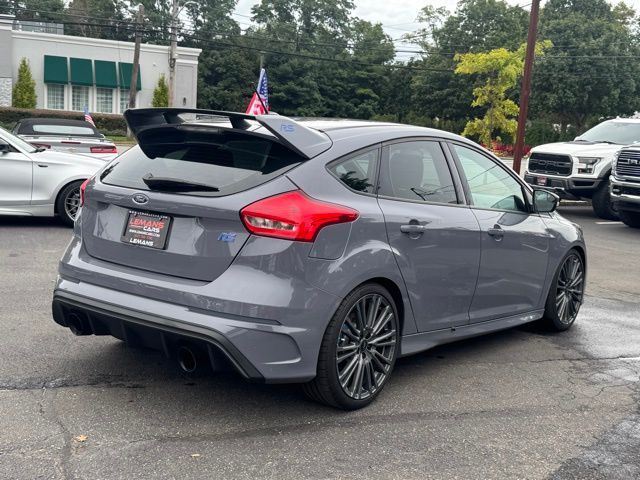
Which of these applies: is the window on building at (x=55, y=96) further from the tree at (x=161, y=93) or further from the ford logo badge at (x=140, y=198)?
the ford logo badge at (x=140, y=198)

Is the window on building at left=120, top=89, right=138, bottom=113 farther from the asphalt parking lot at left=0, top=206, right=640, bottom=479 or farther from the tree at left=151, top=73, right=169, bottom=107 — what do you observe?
the asphalt parking lot at left=0, top=206, right=640, bottom=479

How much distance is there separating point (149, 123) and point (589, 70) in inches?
2405

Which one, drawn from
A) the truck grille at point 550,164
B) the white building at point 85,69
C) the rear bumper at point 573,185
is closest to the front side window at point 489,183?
the rear bumper at point 573,185

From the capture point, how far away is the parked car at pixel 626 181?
45.8 feet

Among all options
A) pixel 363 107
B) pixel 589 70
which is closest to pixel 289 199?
pixel 589 70

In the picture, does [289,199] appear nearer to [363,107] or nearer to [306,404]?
[306,404]

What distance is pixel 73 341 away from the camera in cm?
541

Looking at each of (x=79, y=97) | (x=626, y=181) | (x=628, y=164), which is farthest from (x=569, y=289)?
(x=79, y=97)

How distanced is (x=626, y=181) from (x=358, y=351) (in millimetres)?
11292

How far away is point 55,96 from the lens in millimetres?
50031

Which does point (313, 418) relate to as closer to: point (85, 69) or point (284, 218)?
point (284, 218)

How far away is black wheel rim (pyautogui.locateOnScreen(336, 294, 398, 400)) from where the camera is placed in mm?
4234

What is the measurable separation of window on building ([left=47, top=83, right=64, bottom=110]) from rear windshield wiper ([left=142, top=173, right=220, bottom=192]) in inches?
1923

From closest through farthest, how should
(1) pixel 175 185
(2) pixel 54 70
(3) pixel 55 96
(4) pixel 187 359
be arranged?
1. (4) pixel 187 359
2. (1) pixel 175 185
3. (2) pixel 54 70
4. (3) pixel 55 96
